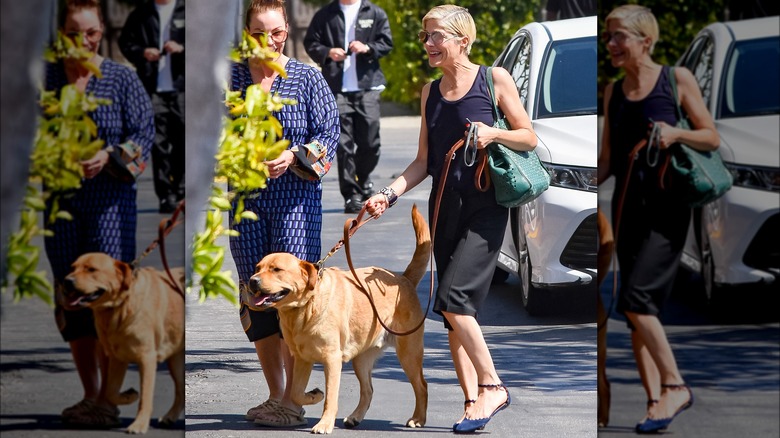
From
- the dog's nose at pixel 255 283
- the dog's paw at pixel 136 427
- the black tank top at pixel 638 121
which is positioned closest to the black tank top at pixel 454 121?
the dog's nose at pixel 255 283

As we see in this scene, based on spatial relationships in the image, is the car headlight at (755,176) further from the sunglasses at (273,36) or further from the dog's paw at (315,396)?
the dog's paw at (315,396)

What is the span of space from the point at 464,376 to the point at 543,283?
50 cm

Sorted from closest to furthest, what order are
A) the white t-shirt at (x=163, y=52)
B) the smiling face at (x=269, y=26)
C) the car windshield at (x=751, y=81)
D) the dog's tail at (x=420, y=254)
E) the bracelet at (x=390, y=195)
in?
the car windshield at (x=751, y=81), the white t-shirt at (x=163, y=52), the smiling face at (x=269, y=26), the bracelet at (x=390, y=195), the dog's tail at (x=420, y=254)

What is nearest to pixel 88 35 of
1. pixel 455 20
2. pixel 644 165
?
pixel 455 20

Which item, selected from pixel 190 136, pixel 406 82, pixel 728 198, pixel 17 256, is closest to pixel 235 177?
pixel 190 136

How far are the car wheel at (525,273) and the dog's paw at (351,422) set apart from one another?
82 centimetres

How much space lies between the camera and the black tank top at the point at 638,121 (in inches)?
142

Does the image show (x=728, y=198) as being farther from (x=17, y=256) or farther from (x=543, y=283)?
(x=17, y=256)

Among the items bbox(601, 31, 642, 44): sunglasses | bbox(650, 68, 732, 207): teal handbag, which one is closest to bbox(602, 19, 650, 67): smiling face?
bbox(601, 31, 642, 44): sunglasses

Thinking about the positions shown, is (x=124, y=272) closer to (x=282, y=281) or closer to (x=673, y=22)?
(x=282, y=281)

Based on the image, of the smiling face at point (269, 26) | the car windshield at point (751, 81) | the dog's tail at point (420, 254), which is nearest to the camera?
the car windshield at point (751, 81)

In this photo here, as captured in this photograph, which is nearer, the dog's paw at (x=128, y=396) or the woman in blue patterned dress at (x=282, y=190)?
the dog's paw at (x=128, y=396)

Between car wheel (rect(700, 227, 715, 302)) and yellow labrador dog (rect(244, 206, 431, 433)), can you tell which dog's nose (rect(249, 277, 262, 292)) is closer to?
yellow labrador dog (rect(244, 206, 431, 433))

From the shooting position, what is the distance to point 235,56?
180 inches
